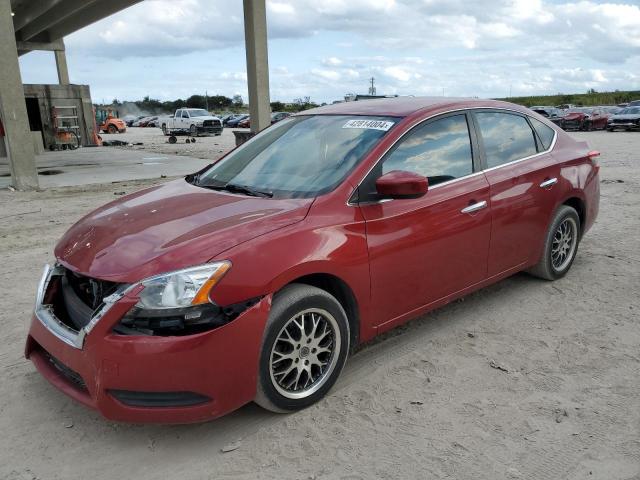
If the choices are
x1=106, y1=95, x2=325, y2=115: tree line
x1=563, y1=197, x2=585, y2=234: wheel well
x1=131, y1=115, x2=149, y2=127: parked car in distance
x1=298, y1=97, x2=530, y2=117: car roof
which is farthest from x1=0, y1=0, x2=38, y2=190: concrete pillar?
x1=106, y1=95, x2=325, y2=115: tree line

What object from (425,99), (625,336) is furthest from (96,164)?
A: (625,336)

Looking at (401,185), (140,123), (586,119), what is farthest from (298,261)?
(140,123)

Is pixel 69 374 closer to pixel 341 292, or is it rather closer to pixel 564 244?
pixel 341 292

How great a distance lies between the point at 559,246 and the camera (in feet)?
15.9

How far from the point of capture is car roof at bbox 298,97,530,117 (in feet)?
12.4

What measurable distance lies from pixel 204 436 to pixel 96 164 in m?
15.6

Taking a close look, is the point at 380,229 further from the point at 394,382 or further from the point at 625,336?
the point at 625,336

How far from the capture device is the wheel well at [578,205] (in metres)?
4.89

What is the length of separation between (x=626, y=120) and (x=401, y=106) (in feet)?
95.4

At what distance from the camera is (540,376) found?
3332mm

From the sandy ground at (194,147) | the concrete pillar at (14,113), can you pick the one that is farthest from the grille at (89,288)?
the sandy ground at (194,147)

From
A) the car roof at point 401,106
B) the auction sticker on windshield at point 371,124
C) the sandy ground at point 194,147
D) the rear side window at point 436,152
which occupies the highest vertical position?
the car roof at point 401,106

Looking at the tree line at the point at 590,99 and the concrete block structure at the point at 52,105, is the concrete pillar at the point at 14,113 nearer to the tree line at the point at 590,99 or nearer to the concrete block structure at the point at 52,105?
the concrete block structure at the point at 52,105

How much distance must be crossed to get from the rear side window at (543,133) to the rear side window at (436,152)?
104cm
